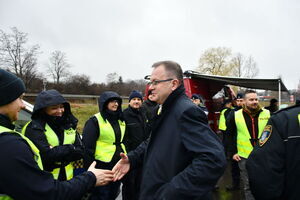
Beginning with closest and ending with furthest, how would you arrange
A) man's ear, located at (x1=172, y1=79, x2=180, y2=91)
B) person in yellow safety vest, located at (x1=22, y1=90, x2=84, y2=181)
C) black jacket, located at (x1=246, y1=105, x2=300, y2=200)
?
1. black jacket, located at (x1=246, y1=105, x2=300, y2=200)
2. man's ear, located at (x1=172, y1=79, x2=180, y2=91)
3. person in yellow safety vest, located at (x1=22, y1=90, x2=84, y2=181)

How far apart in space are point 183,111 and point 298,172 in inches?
37.9

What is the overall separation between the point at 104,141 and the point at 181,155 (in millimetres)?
1865

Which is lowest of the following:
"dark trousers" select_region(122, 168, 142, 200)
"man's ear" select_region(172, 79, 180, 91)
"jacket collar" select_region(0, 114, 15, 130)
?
"dark trousers" select_region(122, 168, 142, 200)

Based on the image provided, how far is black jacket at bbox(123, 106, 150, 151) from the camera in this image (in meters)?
3.83

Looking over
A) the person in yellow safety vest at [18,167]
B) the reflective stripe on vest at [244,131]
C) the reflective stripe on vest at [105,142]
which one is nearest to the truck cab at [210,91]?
the reflective stripe on vest at [244,131]

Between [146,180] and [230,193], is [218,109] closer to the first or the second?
[230,193]

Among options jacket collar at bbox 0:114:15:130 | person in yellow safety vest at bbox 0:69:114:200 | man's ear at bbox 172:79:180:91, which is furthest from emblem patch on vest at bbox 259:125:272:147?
jacket collar at bbox 0:114:15:130

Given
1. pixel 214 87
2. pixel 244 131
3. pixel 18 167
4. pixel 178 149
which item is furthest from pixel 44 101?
pixel 214 87

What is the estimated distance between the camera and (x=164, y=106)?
1.79 meters

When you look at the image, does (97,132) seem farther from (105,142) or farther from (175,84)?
(175,84)

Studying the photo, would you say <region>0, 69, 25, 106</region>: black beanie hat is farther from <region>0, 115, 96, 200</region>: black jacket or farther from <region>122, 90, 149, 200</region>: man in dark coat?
<region>122, 90, 149, 200</region>: man in dark coat

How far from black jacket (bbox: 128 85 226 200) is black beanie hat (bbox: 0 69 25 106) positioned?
1085 mm

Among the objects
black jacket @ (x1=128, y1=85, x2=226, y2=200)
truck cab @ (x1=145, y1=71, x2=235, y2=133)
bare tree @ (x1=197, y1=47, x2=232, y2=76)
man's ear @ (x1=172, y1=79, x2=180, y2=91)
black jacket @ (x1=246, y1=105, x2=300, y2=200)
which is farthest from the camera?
bare tree @ (x1=197, y1=47, x2=232, y2=76)

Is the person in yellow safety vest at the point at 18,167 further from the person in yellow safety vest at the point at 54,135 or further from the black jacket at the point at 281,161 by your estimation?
the black jacket at the point at 281,161
